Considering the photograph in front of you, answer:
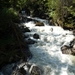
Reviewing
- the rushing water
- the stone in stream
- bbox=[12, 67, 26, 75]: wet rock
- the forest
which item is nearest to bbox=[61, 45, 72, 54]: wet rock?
the rushing water

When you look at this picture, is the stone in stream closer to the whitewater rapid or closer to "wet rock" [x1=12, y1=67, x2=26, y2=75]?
the whitewater rapid

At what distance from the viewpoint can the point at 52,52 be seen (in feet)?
51.2

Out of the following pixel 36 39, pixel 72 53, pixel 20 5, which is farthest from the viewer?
pixel 20 5

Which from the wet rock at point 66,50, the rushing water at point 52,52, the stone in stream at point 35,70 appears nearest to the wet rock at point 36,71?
the stone in stream at point 35,70

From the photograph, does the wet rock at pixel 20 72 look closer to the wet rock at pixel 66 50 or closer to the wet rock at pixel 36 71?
the wet rock at pixel 36 71

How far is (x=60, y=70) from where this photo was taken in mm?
12781

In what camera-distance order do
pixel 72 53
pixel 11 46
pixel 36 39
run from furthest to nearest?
pixel 36 39, pixel 72 53, pixel 11 46

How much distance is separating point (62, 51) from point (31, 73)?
4241 millimetres

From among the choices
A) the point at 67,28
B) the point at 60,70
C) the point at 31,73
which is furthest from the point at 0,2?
the point at 67,28

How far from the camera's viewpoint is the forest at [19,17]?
40.3 ft

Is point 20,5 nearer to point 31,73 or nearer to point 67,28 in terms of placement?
point 67,28

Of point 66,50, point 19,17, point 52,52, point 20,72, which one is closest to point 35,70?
point 20,72

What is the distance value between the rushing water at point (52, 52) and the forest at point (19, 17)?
45.5 inches

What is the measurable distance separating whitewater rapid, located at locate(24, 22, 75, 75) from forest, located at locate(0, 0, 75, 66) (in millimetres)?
1148
